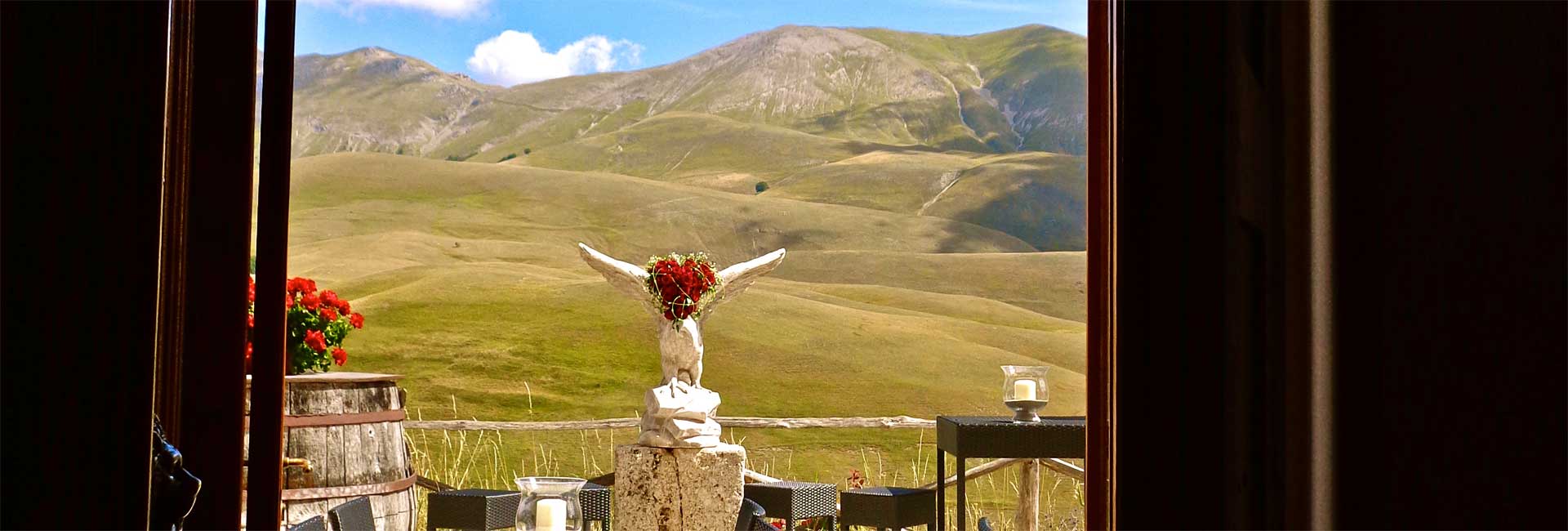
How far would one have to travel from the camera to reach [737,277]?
16.9ft

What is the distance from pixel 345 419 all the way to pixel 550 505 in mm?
2911

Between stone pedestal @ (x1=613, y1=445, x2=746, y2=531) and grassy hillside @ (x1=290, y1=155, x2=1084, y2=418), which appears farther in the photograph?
grassy hillside @ (x1=290, y1=155, x2=1084, y2=418)

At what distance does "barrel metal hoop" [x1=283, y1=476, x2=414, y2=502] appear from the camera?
4.57m

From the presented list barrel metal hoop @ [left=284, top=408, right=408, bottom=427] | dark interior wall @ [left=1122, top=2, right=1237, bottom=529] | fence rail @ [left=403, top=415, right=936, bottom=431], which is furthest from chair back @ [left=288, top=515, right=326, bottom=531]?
fence rail @ [left=403, top=415, right=936, bottom=431]

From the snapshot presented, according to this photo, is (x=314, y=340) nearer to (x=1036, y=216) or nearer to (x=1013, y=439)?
(x=1013, y=439)

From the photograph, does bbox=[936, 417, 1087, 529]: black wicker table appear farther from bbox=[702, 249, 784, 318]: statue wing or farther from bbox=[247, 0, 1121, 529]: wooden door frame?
bbox=[247, 0, 1121, 529]: wooden door frame

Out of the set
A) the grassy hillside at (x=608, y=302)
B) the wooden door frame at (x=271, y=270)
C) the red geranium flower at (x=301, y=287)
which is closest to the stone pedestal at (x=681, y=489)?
the red geranium flower at (x=301, y=287)

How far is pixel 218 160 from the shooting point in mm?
1529

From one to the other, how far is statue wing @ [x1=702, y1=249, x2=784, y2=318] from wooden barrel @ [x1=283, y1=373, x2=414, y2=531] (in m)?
1.36

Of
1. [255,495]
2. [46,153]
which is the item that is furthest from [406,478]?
[46,153]

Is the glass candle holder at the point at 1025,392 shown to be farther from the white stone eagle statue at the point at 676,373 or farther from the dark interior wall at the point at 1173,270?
the dark interior wall at the point at 1173,270

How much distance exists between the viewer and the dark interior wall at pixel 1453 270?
110cm

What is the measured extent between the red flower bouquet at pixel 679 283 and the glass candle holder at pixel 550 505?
2.78 m

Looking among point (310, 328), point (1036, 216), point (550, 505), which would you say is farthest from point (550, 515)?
point (1036, 216)
